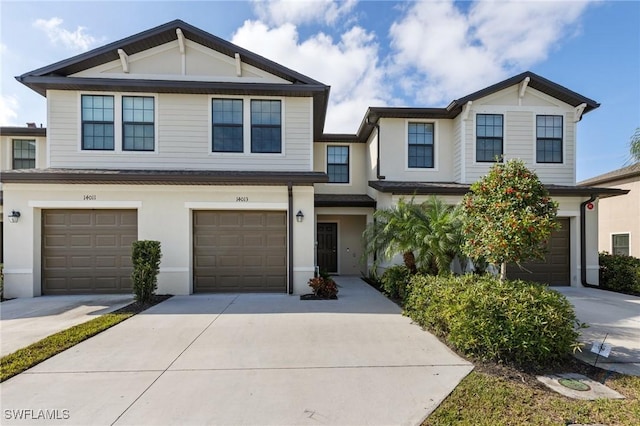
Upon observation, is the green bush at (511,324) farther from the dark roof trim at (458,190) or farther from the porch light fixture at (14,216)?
the porch light fixture at (14,216)

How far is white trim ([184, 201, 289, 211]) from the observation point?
8.95 meters

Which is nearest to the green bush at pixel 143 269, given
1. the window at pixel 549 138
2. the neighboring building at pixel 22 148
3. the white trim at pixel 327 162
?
the white trim at pixel 327 162

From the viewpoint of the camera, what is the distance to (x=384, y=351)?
193 inches

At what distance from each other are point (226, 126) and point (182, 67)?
235 cm

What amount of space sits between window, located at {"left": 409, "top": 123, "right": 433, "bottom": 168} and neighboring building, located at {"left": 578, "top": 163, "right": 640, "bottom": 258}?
27.5ft

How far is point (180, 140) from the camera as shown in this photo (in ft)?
31.8

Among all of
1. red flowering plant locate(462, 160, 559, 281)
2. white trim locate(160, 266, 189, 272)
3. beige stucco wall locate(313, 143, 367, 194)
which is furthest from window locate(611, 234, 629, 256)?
white trim locate(160, 266, 189, 272)

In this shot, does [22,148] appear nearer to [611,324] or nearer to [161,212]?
[161,212]

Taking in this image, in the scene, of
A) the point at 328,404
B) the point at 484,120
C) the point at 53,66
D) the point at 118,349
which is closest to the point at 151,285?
the point at 118,349

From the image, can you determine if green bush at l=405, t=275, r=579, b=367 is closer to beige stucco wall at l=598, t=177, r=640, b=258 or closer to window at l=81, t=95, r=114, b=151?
window at l=81, t=95, r=114, b=151

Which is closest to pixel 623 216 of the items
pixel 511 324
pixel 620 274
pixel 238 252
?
pixel 620 274

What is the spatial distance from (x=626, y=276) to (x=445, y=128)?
748 cm

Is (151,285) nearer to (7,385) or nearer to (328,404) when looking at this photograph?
(7,385)

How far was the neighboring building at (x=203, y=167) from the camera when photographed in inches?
347
